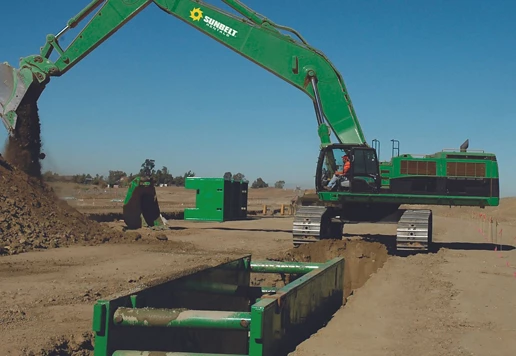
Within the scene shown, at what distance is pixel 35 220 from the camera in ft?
49.7

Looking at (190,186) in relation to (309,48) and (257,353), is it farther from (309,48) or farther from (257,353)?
(257,353)

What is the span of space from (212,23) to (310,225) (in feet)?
23.1

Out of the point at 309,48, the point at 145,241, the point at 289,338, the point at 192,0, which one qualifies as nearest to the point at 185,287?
the point at 289,338

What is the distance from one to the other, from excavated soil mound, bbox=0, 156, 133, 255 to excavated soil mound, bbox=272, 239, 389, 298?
5.01 m

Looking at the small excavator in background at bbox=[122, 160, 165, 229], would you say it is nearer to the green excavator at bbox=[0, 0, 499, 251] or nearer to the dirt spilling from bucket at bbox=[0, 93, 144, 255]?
the dirt spilling from bucket at bbox=[0, 93, 144, 255]

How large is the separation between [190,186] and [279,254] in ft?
48.9

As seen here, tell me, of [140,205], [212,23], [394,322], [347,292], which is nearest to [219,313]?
[394,322]

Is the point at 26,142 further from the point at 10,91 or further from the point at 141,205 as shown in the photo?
the point at 141,205

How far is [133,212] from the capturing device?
20.1m

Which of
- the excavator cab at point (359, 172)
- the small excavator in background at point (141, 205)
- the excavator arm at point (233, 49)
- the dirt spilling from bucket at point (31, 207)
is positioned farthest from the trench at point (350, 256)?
the small excavator in background at point (141, 205)

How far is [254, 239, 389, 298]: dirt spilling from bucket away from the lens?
13633mm

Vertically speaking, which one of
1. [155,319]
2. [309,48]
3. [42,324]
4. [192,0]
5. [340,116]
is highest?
[192,0]

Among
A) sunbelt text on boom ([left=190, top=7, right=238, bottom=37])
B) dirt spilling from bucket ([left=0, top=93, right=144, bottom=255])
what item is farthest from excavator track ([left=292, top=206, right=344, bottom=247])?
sunbelt text on boom ([left=190, top=7, right=238, bottom=37])

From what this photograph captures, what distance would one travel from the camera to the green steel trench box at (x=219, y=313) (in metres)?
4.70
